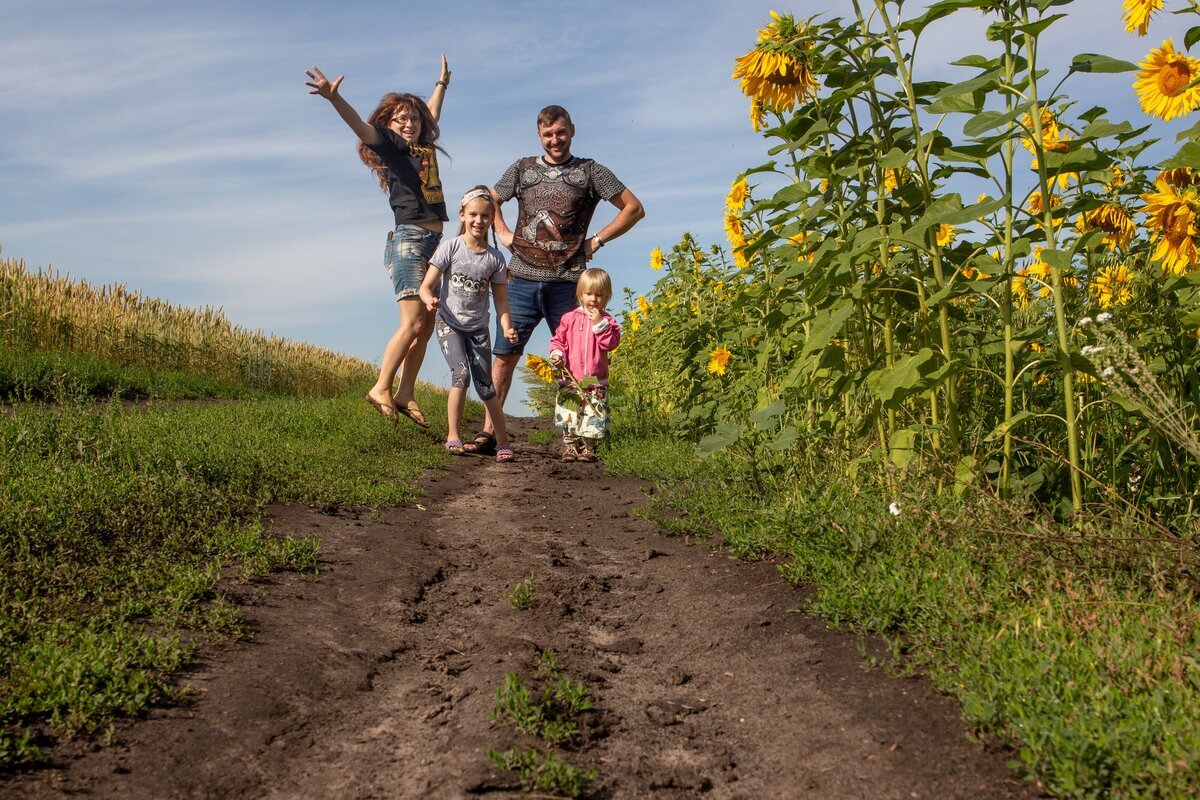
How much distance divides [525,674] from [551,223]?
207 inches

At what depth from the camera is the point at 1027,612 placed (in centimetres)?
298

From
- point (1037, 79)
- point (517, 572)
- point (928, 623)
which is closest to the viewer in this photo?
point (928, 623)

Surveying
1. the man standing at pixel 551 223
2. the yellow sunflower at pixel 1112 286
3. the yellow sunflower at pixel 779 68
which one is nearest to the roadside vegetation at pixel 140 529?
the man standing at pixel 551 223

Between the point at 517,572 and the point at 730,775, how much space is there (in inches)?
74.5

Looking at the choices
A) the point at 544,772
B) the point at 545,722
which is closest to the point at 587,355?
the point at 545,722

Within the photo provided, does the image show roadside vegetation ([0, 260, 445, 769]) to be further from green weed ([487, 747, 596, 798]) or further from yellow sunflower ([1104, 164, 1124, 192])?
yellow sunflower ([1104, 164, 1124, 192])

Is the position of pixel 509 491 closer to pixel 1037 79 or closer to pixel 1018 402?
pixel 1018 402

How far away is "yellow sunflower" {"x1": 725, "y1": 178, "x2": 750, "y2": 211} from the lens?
635cm

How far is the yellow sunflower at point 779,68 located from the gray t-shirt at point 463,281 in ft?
12.2

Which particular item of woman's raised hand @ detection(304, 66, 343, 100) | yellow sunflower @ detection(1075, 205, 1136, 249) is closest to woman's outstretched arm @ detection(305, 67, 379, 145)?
woman's raised hand @ detection(304, 66, 343, 100)

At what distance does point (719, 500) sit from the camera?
498cm

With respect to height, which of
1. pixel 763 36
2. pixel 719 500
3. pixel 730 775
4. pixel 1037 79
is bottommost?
pixel 730 775

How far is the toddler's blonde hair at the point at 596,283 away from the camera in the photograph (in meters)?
7.66

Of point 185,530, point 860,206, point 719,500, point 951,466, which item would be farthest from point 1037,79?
point 185,530
